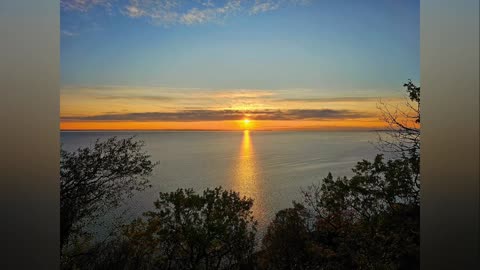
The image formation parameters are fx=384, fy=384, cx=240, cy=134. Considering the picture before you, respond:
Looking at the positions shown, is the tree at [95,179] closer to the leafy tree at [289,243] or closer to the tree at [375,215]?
the leafy tree at [289,243]

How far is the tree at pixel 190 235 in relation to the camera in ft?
10.8

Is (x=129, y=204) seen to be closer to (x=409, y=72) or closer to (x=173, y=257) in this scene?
(x=173, y=257)

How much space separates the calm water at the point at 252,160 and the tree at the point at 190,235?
0.84 feet

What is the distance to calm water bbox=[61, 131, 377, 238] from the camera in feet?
13.3

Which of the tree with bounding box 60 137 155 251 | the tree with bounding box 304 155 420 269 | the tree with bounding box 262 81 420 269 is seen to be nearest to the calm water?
the tree with bounding box 60 137 155 251

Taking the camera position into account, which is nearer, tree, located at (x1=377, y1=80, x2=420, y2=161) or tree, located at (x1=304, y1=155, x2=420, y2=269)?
tree, located at (x1=304, y1=155, x2=420, y2=269)

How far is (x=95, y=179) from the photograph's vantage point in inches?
Result: 131

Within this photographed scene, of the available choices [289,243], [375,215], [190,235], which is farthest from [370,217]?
[190,235]

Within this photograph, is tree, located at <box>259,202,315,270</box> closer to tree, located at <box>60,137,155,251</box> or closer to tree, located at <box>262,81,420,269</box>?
tree, located at <box>262,81,420,269</box>

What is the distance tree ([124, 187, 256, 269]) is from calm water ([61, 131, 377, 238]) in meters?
0.26

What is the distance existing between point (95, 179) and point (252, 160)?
11.4ft
